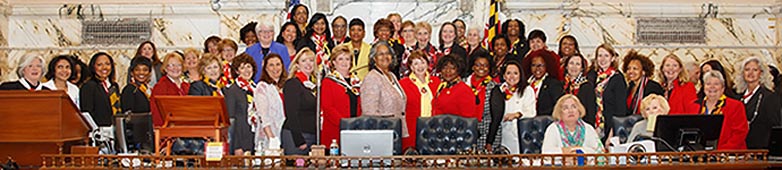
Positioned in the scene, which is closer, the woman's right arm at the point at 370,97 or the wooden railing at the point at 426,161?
the wooden railing at the point at 426,161

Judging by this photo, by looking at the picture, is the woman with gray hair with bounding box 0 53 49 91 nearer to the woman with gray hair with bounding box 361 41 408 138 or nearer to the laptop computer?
the woman with gray hair with bounding box 361 41 408 138

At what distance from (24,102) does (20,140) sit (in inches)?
Result: 12.2

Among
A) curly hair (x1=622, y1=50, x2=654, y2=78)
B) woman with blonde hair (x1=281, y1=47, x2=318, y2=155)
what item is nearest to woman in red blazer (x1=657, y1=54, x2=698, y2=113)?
curly hair (x1=622, y1=50, x2=654, y2=78)

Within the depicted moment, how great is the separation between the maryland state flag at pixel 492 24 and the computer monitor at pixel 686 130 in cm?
372

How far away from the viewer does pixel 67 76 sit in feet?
30.1

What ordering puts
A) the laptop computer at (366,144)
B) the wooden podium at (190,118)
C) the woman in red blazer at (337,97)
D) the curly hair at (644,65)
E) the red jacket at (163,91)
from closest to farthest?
1. the laptop computer at (366,144)
2. the wooden podium at (190,118)
3. the woman in red blazer at (337,97)
4. the red jacket at (163,91)
5. the curly hair at (644,65)

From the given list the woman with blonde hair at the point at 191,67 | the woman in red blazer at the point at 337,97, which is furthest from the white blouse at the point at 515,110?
the woman with blonde hair at the point at 191,67

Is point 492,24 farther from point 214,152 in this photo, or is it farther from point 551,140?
point 214,152

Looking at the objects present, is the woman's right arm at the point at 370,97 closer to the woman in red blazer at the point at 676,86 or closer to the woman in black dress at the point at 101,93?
the woman in black dress at the point at 101,93

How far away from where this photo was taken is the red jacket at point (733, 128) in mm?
8273

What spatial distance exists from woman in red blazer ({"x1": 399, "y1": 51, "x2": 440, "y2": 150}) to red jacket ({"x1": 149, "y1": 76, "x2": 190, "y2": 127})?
2318 millimetres

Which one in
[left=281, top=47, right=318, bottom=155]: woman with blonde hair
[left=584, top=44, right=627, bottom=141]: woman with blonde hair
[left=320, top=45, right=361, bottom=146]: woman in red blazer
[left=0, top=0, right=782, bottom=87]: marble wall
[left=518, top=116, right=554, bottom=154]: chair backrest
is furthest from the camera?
[left=0, top=0, right=782, bottom=87]: marble wall

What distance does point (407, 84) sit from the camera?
28.6 ft

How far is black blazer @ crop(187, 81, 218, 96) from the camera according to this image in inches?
344
